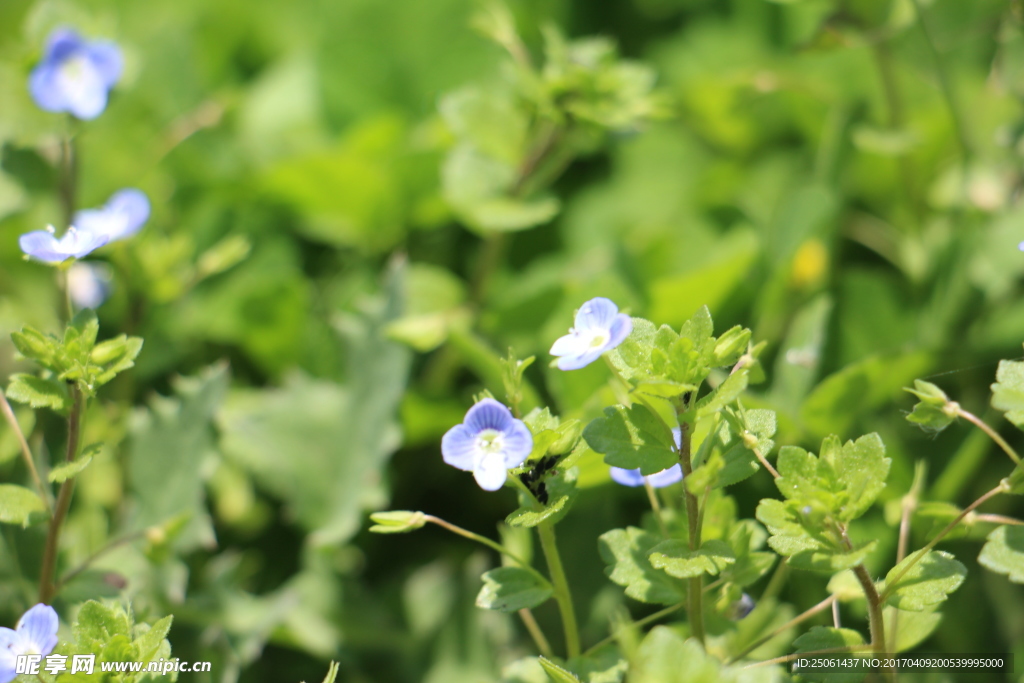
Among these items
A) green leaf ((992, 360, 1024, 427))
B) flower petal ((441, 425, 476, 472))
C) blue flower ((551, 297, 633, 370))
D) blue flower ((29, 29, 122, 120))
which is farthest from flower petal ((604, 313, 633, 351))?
blue flower ((29, 29, 122, 120))

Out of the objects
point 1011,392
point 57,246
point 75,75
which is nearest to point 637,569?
point 1011,392

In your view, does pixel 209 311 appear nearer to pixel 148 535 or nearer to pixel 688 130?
pixel 148 535

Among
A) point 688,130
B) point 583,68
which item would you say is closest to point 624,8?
point 688,130

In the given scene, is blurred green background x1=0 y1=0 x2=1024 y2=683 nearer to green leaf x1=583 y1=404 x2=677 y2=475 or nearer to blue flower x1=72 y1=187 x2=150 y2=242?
blue flower x1=72 y1=187 x2=150 y2=242

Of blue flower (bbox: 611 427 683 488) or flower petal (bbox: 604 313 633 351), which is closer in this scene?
flower petal (bbox: 604 313 633 351)

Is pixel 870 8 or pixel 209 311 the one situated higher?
Answer: pixel 870 8
